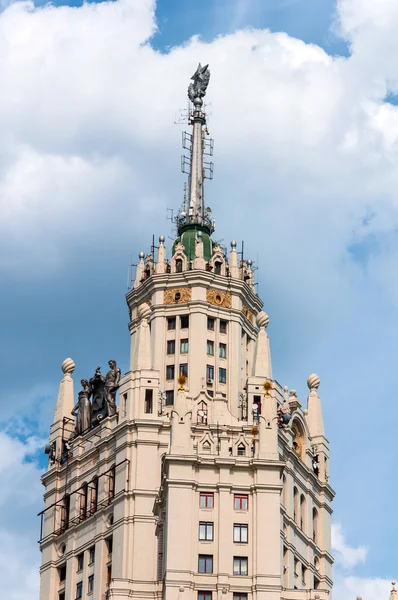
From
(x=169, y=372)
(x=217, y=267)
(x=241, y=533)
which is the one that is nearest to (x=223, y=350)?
(x=169, y=372)

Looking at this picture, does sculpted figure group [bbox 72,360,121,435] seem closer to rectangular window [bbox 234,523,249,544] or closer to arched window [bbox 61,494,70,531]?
arched window [bbox 61,494,70,531]

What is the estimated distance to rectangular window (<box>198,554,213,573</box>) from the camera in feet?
530

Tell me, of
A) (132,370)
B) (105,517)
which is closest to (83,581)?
(105,517)

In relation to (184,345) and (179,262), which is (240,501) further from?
(179,262)

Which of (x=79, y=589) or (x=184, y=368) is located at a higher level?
(x=184, y=368)

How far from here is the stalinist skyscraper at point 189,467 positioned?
16300cm

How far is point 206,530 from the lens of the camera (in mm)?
162375

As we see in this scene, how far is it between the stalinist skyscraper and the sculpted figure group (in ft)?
0.51

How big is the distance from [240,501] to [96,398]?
32581 millimetres

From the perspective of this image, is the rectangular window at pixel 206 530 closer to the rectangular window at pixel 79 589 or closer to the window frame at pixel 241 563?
the window frame at pixel 241 563

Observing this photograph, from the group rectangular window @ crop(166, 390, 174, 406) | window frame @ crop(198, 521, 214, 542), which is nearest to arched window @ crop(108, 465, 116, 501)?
rectangular window @ crop(166, 390, 174, 406)

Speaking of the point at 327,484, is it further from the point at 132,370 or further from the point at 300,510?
the point at 132,370

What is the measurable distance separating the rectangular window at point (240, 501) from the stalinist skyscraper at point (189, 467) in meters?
0.14

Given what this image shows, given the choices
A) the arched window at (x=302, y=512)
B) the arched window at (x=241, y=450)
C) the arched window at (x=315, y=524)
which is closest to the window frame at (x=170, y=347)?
the arched window at (x=302, y=512)
